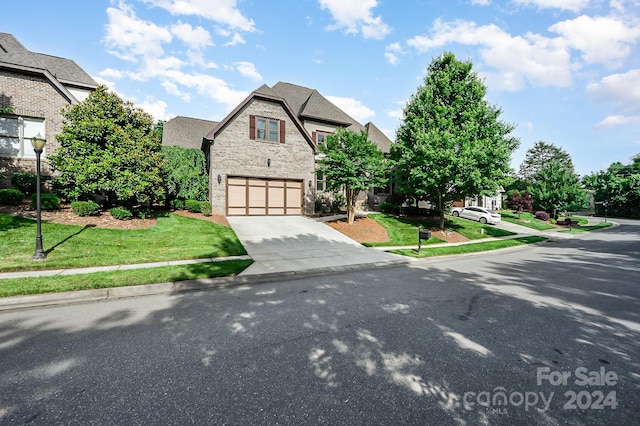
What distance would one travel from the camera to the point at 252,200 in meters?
20.2

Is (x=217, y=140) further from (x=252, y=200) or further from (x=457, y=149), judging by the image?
(x=457, y=149)

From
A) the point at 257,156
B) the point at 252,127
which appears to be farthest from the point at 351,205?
the point at 252,127

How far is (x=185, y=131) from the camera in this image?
87.6 feet

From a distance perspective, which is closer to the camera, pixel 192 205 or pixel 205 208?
pixel 192 205

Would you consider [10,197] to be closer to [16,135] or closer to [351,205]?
[16,135]

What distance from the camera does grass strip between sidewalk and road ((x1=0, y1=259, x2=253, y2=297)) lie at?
592 cm

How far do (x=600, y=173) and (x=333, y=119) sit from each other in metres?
65.2

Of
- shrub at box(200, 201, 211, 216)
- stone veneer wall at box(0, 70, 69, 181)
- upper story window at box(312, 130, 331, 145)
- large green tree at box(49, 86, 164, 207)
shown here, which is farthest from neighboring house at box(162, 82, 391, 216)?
stone veneer wall at box(0, 70, 69, 181)

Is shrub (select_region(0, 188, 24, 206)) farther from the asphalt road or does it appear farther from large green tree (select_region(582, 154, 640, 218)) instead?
large green tree (select_region(582, 154, 640, 218))

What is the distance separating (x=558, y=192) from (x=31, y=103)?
48.5 m

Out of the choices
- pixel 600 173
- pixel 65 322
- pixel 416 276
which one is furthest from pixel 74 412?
pixel 600 173

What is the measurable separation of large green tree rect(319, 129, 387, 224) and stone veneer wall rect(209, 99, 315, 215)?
438 cm

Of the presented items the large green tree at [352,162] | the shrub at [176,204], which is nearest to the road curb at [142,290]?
the large green tree at [352,162]

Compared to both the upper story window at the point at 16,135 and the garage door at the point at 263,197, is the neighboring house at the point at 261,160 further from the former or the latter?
the upper story window at the point at 16,135
